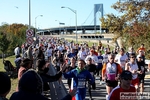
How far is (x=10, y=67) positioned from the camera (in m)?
15.4

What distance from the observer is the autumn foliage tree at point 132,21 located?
24.2 m

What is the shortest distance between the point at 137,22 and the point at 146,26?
0.94 metres

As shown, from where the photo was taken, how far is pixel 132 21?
25375 millimetres

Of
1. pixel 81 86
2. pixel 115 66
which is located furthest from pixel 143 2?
pixel 81 86

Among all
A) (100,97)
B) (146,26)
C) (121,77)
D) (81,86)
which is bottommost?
(100,97)

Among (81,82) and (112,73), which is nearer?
(81,82)

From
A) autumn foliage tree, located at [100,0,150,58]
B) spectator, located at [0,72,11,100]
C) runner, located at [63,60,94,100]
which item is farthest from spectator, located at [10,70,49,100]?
autumn foliage tree, located at [100,0,150,58]

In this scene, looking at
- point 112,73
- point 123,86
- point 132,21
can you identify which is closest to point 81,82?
point 112,73

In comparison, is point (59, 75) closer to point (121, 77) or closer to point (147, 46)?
point (121, 77)

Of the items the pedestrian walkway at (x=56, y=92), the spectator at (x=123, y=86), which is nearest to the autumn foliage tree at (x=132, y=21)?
the pedestrian walkway at (x=56, y=92)

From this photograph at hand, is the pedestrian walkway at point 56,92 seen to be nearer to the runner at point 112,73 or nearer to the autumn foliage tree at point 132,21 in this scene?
the runner at point 112,73

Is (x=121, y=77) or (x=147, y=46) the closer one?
(x=121, y=77)

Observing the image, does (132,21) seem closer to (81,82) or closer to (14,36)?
(81,82)

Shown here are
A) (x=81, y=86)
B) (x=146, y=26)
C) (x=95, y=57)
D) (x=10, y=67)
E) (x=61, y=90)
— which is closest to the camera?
(x=81, y=86)
